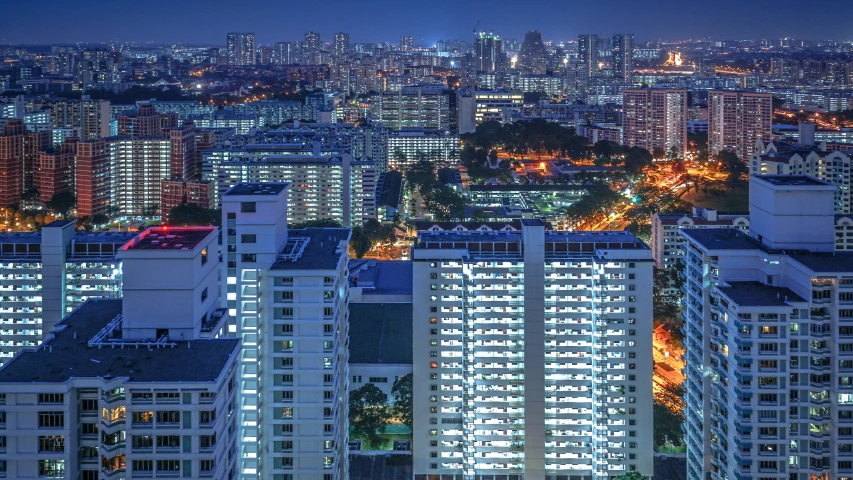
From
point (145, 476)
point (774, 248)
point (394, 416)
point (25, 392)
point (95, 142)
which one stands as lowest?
point (394, 416)

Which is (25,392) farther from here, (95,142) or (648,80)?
(648,80)

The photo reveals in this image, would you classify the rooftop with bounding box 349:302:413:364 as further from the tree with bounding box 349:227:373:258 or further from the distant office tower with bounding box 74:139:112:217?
the distant office tower with bounding box 74:139:112:217

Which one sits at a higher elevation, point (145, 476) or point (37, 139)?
point (37, 139)

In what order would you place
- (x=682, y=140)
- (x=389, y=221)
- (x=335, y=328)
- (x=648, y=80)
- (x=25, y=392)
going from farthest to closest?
(x=648, y=80) → (x=682, y=140) → (x=389, y=221) → (x=335, y=328) → (x=25, y=392)

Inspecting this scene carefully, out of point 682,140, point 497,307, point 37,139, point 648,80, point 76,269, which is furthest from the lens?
point 648,80

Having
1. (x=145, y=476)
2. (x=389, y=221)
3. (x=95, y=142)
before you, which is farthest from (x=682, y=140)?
(x=145, y=476)

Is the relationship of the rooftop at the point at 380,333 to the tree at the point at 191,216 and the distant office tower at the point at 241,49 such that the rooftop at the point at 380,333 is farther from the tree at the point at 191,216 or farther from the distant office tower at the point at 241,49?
the distant office tower at the point at 241,49

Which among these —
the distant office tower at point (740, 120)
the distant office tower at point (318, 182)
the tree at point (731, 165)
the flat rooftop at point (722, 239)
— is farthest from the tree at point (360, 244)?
the distant office tower at point (740, 120)
